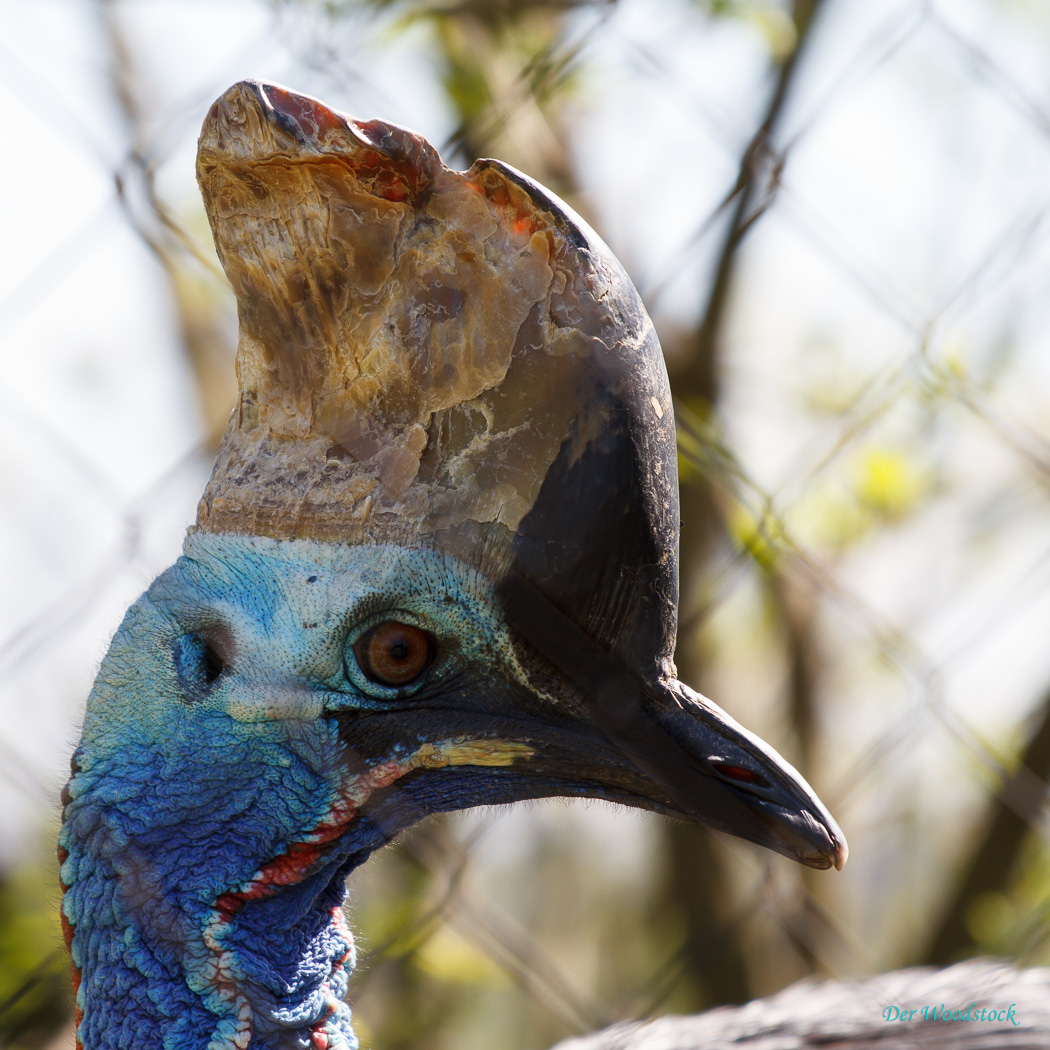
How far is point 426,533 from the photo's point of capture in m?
0.79

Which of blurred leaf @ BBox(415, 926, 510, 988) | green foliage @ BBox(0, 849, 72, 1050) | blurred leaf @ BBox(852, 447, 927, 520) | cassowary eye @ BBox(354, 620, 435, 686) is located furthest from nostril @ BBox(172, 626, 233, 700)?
blurred leaf @ BBox(852, 447, 927, 520)

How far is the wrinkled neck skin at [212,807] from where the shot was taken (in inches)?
33.8

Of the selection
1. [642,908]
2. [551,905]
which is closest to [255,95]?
[642,908]

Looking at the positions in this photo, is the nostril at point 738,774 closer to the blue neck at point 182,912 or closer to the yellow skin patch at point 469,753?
the yellow skin patch at point 469,753

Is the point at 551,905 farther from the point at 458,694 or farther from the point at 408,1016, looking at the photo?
the point at 458,694

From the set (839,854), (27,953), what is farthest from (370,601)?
(27,953)

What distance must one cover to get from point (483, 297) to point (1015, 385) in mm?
2666

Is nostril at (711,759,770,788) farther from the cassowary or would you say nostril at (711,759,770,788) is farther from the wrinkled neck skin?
the wrinkled neck skin

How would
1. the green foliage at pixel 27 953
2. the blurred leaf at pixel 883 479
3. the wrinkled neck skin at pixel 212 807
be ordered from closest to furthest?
the wrinkled neck skin at pixel 212 807
the green foliage at pixel 27 953
the blurred leaf at pixel 883 479

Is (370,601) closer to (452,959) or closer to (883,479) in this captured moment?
(883,479)

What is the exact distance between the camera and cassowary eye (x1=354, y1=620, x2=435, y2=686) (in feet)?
2.73

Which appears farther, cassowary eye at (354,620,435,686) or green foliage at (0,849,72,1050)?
green foliage at (0,849,72,1050)

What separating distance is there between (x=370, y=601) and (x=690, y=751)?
0.24 metres

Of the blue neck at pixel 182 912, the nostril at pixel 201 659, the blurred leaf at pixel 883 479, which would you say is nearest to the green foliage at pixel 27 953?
the blue neck at pixel 182 912
